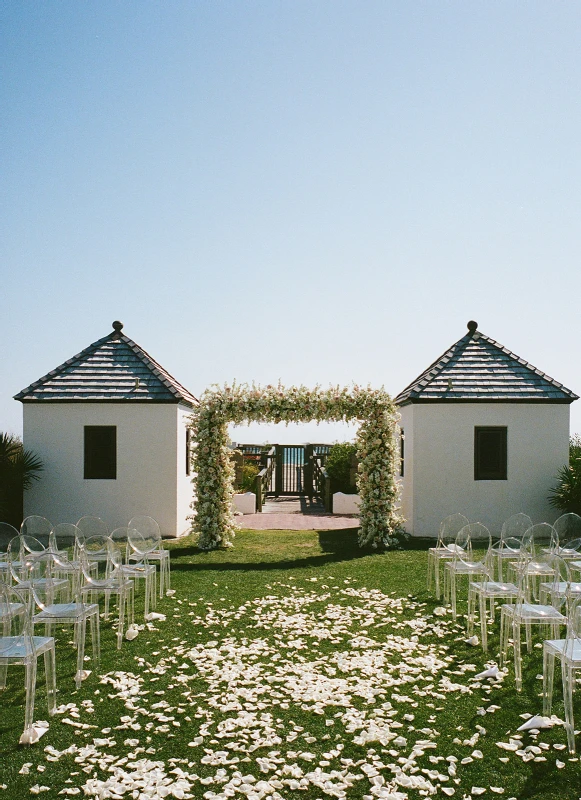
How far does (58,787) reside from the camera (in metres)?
4.36

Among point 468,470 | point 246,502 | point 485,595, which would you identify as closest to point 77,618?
point 485,595

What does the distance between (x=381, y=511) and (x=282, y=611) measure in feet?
18.6

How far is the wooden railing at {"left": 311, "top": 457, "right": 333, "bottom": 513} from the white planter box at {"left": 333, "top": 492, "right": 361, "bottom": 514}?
26cm

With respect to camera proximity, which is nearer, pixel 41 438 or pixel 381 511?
pixel 381 511

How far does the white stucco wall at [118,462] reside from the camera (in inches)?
595

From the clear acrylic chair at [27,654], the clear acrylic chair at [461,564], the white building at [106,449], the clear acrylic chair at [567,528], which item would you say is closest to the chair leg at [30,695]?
the clear acrylic chair at [27,654]

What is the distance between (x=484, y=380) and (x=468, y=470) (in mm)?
2064

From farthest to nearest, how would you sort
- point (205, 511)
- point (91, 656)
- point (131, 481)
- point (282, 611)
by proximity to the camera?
point (131, 481)
point (205, 511)
point (282, 611)
point (91, 656)

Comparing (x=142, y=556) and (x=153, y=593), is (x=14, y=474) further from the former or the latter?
(x=153, y=593)

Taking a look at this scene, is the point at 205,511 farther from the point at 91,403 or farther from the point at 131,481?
the point at 91,403

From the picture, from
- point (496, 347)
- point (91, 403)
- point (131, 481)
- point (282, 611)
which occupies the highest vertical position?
point (496, 347)

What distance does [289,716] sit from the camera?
5418 millimetres

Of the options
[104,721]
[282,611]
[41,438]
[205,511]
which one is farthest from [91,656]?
[41,438]

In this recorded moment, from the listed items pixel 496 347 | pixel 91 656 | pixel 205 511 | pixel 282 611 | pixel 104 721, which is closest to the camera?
pixel 104 721
